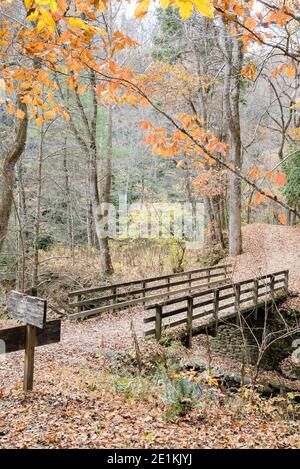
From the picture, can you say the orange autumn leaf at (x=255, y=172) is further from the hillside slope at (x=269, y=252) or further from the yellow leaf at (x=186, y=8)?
the hillside slope at (x=269, y=252)

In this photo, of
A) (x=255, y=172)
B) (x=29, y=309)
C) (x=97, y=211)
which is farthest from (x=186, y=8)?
(x=97, y=211)

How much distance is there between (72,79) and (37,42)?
0.52 meters

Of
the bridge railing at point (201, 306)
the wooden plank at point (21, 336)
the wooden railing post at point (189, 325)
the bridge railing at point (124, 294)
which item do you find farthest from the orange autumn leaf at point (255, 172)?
the bridge railing at point (124, 294)

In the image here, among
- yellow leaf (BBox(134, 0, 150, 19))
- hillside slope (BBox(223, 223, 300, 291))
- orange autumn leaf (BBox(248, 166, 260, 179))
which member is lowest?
hillside slope (BBox(223, 223, 300, 291))

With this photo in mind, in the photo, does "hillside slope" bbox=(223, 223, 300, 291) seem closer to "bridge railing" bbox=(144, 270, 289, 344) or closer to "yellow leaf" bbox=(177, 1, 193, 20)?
"bridge railing" bbox=(144, 270, 289, 344)

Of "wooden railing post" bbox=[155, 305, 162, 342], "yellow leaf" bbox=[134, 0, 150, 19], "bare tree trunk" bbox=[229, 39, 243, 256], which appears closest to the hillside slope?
"bare tree trunk" bbox=[229, 39, 243, 256]

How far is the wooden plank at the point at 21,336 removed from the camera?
480 cm

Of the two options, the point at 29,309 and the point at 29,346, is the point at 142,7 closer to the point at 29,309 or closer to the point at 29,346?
the point at 29,309

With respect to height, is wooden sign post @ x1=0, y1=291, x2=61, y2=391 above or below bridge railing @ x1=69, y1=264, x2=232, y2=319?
above

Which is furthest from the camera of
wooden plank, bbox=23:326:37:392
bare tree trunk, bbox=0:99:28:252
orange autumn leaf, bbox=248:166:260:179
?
bare tree trunk, bbox=0:99:28:252

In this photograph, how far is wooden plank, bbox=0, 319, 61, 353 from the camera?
15.8 feet

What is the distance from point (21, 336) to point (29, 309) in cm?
38
